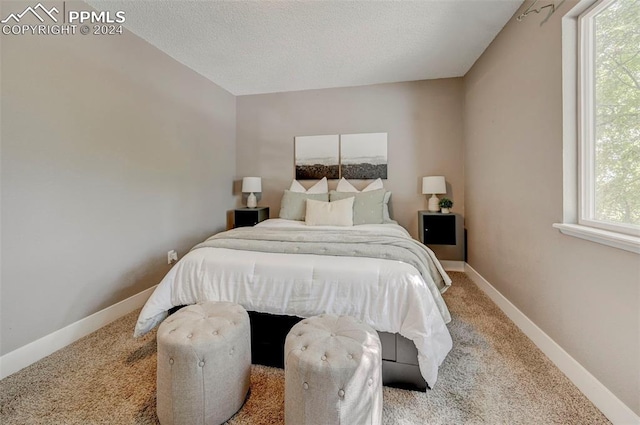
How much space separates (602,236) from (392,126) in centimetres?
270

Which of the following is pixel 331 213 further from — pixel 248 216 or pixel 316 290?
pixel 316 290

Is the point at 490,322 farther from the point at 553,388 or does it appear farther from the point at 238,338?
the point at 238,338

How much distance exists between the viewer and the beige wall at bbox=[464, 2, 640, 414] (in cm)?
124

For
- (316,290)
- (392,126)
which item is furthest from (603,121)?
(392,126)

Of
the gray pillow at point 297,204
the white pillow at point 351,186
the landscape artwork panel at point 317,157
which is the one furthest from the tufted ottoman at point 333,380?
the landscape artwork panel at point 317,157

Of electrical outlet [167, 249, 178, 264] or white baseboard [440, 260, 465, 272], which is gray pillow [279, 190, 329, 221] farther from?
white baseboard [440, 260, 465, 272]

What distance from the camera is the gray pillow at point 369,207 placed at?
122 inches

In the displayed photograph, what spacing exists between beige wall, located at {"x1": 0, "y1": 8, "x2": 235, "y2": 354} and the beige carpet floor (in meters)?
0.38

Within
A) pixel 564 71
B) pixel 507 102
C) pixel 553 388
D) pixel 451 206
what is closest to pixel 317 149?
pixel 451 206

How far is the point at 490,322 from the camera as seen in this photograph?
7.04ft

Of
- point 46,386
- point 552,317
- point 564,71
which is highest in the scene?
point 564,71

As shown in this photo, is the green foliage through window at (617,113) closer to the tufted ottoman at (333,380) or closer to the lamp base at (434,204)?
the tufted ottoman at (333,380)

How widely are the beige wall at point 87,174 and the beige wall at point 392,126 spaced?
1151 mm

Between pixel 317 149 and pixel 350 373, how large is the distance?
318 cm
